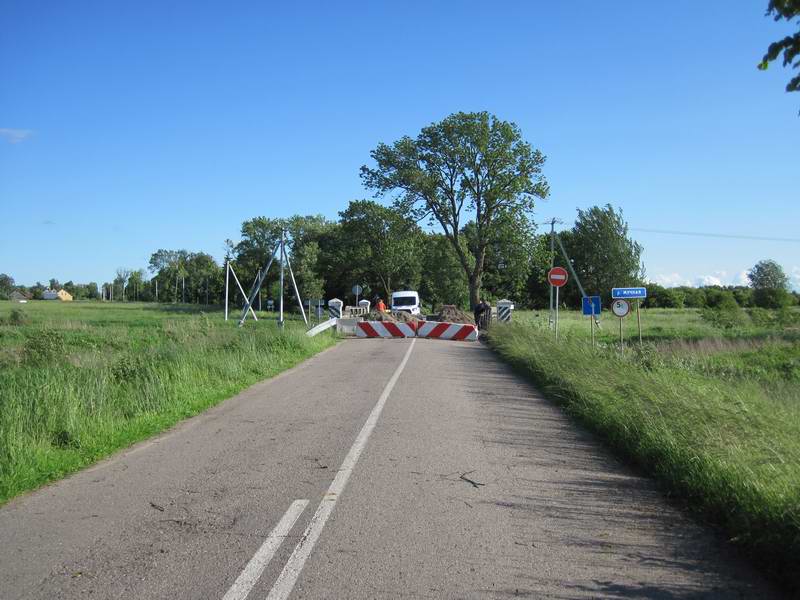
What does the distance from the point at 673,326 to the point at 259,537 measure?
38.9 meters

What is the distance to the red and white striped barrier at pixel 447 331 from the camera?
29719 mm

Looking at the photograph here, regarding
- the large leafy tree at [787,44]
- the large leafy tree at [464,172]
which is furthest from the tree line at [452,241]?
the large leafy tree at [787,44]

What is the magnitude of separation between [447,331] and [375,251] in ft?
143

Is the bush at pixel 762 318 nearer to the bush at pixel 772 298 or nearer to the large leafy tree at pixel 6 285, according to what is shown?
the bush at pixel 772 298

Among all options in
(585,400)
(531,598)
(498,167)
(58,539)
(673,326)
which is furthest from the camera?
(498,167)

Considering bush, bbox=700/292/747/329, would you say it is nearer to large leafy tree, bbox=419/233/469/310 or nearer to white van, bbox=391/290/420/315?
white van, bbox=391/290/420/315

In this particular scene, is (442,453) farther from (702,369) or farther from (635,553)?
(702,369)

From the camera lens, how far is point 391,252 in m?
69.8

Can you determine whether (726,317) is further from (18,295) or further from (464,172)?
(18,295)

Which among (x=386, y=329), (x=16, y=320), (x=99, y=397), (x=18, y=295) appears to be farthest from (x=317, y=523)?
(x=18, y=295)

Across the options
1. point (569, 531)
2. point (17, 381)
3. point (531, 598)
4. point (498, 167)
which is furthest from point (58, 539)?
point (498, 167)

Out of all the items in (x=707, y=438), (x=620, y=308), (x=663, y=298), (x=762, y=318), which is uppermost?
(x=663, y=298)

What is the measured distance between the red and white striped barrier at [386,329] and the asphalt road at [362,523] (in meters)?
20.5

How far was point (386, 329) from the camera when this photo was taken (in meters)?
29.8
